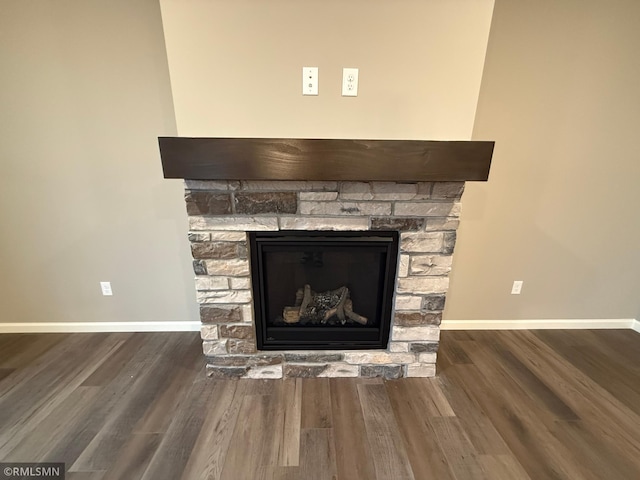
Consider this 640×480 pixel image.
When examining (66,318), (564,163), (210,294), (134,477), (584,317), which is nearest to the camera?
(134,477)

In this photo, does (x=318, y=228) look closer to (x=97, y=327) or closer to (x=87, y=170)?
(x=87, y=170)

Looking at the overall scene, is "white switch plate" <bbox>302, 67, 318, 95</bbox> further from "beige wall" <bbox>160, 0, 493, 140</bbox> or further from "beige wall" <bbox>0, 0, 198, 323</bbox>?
"beige wall" <bbox>0, 0, 198, 323</bbox>

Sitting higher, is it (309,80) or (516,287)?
(309,80)

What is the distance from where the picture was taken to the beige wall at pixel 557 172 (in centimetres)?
167

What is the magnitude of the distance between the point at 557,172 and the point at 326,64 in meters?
1.70

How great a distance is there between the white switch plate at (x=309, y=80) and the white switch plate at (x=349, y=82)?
0.13 metres

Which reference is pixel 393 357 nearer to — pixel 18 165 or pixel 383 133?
pixel 383 133

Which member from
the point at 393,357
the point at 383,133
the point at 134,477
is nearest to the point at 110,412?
the point at 134,477

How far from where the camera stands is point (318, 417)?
1.46 m

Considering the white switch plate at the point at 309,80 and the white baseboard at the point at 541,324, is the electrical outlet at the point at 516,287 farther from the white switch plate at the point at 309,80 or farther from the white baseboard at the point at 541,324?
the white switch plate at the point at 309,80

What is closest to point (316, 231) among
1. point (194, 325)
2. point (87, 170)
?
point (194, 325)

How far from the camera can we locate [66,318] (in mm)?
2100

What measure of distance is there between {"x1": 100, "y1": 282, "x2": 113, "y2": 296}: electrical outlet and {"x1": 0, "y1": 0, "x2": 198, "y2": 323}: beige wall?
36 millimetres

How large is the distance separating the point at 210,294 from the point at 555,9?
2.54 meters
